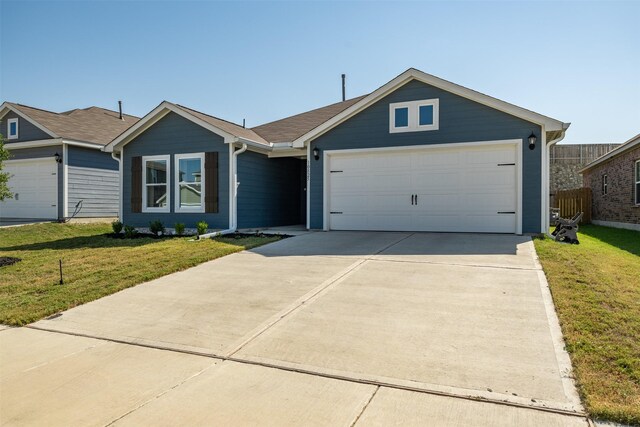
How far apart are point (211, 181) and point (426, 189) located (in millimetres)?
6339

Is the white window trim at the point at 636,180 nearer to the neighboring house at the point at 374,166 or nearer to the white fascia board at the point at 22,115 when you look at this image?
→ the neighboring house at the point at 374,166

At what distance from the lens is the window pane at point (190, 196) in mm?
12432

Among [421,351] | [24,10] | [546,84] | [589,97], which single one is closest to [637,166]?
[589,97]

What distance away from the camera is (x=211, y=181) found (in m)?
12.1

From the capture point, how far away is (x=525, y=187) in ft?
32.5

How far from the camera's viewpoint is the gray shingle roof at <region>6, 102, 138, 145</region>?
15.6 meters

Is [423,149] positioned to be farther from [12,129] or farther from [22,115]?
[12,129]

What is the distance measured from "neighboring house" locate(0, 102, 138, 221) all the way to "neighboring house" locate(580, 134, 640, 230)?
19705mm

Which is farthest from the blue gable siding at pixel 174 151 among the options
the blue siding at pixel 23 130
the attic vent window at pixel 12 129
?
the attic vent window at pixel 12 129

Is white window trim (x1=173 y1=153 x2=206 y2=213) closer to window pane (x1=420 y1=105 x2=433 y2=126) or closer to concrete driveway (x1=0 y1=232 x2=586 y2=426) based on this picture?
concrete driveway (x1=0 y1=232 x2=586 y2=426)

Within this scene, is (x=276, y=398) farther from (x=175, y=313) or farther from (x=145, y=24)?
(x=145, y=24)

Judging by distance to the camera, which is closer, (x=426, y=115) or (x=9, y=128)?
(x=426, y=115)

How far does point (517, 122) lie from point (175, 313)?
9.12 meters

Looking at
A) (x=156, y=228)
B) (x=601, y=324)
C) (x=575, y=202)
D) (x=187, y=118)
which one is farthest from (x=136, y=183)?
(x=575, y=202)
